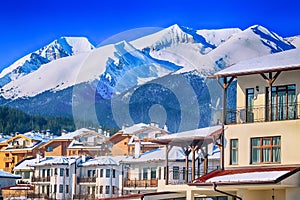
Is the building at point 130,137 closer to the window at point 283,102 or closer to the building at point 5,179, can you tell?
the building at point 5,179

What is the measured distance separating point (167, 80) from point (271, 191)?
14904 cm

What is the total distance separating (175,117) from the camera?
14075 cm

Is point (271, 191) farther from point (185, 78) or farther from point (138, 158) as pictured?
point (185, 78)

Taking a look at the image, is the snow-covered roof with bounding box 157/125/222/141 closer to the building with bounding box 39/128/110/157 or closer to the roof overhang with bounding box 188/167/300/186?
the roof overhang with bounding box 188/167/300/186

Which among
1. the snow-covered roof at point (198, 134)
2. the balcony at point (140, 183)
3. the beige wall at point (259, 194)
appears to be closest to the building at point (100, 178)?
the balcony at point (140, 183)

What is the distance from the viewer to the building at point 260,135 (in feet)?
95.2

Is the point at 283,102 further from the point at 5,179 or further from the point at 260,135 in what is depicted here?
the point at 5,179

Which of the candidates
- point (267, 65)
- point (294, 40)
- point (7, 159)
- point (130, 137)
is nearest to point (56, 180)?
point (130, 137)

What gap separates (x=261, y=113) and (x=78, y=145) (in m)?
67.1

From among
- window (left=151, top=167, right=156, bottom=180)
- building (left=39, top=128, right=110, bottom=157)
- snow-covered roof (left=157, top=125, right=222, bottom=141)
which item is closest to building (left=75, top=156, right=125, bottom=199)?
window (left=151, top=167, right=156, bottom=180)

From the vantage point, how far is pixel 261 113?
3159 cm

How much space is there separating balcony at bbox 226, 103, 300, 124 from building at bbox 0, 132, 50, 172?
67123mm

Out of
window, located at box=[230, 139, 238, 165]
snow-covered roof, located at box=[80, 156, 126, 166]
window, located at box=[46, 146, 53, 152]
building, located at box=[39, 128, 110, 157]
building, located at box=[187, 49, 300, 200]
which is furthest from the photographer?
window, located at box=[46, 146, 53, 152]

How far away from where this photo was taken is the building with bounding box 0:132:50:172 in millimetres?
99812
